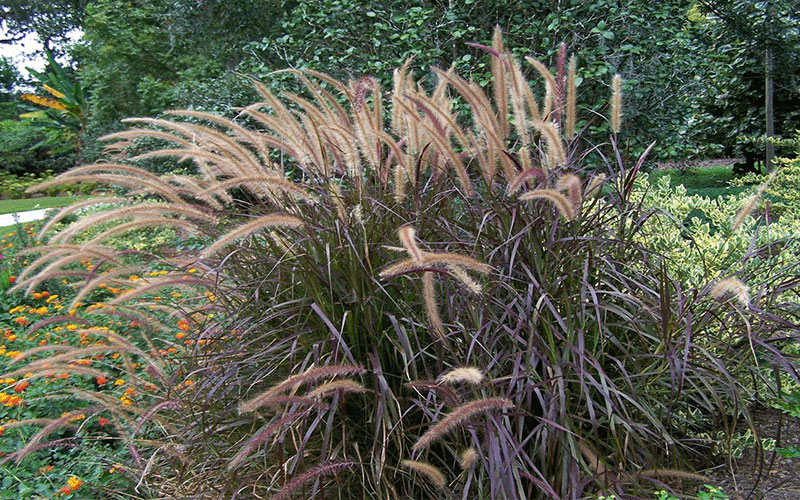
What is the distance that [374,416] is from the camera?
2.21 meters

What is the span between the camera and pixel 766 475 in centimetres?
228

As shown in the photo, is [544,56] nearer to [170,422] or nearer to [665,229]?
[665,229]

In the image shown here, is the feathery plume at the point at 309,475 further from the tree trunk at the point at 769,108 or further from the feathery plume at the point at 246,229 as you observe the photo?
the tree trunk at the point at 769,108

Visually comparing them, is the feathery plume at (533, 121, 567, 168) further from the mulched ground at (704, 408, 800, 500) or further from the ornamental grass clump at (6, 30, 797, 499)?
the mulched ground at (704, 408, 800, 500)

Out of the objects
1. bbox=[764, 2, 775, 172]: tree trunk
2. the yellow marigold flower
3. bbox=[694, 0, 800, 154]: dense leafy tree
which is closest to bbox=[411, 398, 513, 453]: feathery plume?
the yellow marigold flower

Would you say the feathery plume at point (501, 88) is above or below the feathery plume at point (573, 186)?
above

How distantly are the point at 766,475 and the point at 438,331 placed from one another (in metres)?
1.41

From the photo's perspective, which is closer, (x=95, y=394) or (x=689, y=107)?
(x=95, y=394)

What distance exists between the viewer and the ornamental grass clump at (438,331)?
79.5 inches

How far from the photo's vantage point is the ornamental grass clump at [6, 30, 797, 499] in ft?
6.63

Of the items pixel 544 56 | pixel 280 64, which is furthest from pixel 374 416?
pixel 280 64

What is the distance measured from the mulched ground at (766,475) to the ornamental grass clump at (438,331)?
0.13 meters

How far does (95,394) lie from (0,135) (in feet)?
73.7

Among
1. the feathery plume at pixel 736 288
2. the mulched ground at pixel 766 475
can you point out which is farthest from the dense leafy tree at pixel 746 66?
the feathery plume at pixel 736 288
